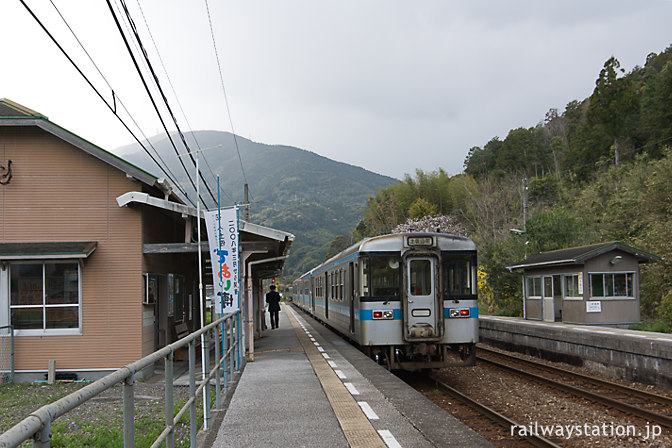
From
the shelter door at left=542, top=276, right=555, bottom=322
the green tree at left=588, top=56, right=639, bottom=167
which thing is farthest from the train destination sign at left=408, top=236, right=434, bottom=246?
the green tree at left=588, top=56, right=639, bottom=167

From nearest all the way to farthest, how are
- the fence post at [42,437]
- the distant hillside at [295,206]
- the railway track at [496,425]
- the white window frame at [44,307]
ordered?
the fence post at [42,437] → the railway track at [496,425] → the white window frame at [44,307] → the distant hillside at [295,206]

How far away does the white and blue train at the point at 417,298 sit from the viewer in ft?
38.5

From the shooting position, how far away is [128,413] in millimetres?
3275

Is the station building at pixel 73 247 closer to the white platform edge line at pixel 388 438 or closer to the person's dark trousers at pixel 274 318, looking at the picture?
the white platform edge line at pixel 388 438

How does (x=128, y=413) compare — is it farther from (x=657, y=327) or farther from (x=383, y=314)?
(x=657, y=327)

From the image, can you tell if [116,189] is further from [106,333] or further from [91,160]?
[106,333]

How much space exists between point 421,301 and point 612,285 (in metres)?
10.2

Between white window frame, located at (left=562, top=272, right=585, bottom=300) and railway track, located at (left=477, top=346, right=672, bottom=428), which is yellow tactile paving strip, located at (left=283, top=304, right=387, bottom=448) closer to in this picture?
railway track, located at (left=477, top=346, right=672, bottom=428)

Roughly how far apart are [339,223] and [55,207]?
452 feet

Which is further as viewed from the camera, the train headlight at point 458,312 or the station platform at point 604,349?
the station platform at point 604,349

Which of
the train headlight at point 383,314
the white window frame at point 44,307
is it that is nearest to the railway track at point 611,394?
the train headlight at point 383,314

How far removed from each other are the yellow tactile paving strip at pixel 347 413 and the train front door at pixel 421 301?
71.5 inches

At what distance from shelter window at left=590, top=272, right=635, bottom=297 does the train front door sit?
932 centimetres

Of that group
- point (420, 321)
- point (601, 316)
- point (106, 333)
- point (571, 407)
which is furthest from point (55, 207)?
point (601, 316)
